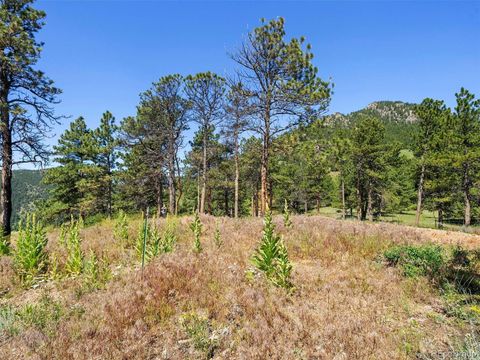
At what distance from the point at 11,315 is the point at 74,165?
30.2 metres

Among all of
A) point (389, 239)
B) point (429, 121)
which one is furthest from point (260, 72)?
point (429, 121)

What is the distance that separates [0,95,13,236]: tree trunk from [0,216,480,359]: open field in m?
4.72

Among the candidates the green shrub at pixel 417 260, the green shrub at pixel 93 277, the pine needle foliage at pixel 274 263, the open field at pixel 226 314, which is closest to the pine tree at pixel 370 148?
the green shrub at pixel 417 260

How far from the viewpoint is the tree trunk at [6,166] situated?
11023mm

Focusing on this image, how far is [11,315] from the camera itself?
4.76 m

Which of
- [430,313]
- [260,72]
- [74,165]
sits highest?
[260,72]

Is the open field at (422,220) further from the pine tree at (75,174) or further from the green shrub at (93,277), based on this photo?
the pine tree at (75,174)

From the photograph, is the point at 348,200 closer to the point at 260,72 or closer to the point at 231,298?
the point at 260,72

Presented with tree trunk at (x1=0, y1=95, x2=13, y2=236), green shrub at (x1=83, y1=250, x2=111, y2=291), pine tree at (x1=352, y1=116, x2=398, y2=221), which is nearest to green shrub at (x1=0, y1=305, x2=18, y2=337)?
green shrub at (x1=83, y1=250, x2=111, y2=291)

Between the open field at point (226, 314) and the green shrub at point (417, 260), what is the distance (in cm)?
40

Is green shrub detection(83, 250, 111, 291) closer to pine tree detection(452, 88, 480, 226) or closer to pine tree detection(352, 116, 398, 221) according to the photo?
pine tree detection(452, 88, 480, 226)

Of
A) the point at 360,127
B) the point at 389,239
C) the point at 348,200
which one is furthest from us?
the point at 348,200

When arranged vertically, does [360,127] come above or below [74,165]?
above

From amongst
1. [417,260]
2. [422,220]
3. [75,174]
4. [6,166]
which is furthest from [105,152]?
[422,220]
